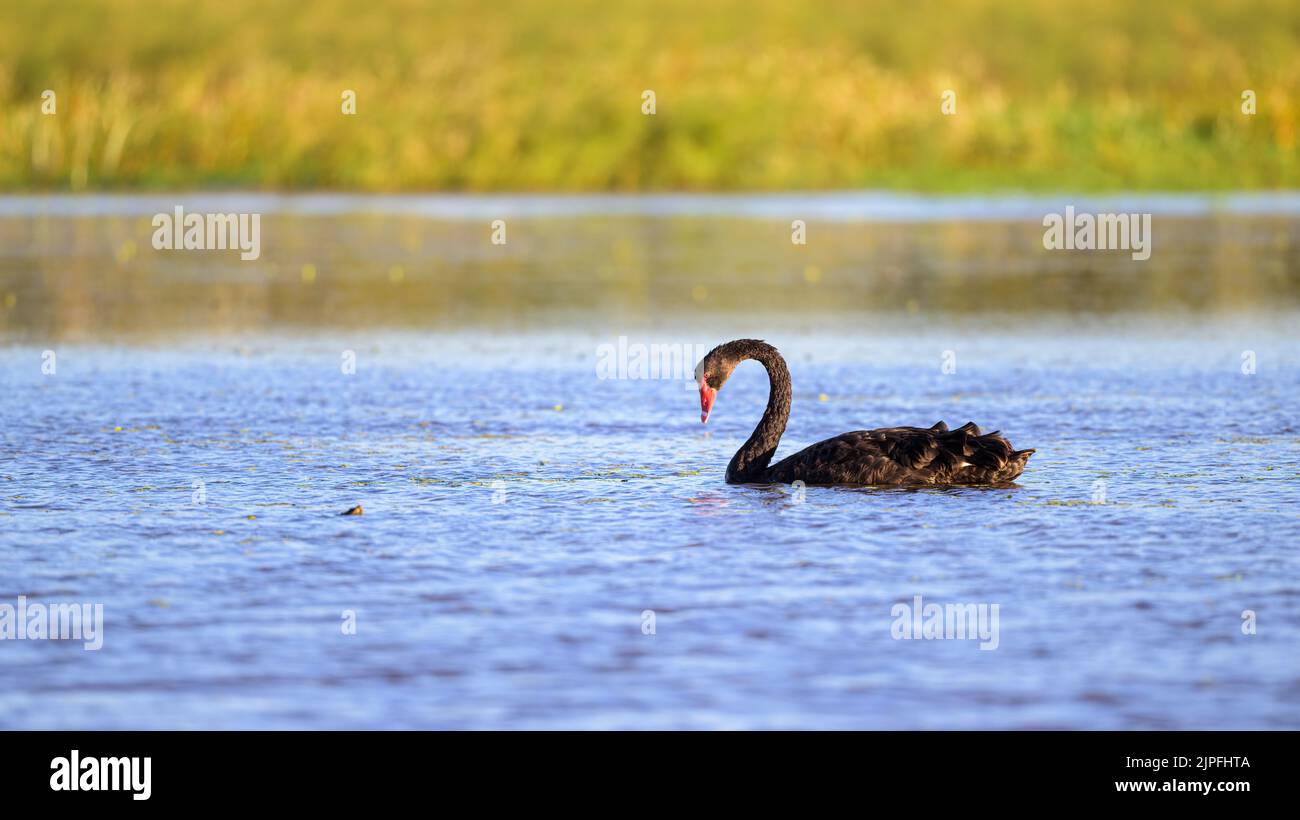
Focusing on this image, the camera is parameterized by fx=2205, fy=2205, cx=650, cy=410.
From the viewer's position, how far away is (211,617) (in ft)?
29.9

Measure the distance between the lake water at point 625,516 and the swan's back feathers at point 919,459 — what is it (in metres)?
0.15

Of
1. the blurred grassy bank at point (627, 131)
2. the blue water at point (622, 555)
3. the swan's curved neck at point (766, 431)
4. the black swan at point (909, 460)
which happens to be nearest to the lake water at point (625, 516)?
the blue water at point (622, 555)

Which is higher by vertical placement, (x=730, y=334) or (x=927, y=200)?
(x=927, y=200)

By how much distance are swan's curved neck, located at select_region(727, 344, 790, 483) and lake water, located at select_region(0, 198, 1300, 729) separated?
0.25 meters

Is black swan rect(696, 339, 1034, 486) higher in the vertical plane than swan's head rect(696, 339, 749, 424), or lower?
lower

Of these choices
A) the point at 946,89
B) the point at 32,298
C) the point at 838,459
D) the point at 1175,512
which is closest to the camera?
the point at 1175,512

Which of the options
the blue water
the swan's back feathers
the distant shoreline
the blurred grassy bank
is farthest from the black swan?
the blurred grassy bank

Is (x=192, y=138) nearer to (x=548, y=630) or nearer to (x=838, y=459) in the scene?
(x=838, y=459)

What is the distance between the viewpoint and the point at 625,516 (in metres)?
11.5

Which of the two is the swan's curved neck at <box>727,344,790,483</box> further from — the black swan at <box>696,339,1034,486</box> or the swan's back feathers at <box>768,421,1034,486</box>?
the swan's back feathers at <box>768,421,1034,486</box>

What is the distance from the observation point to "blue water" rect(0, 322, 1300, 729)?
26.0ft

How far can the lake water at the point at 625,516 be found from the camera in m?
8.02
